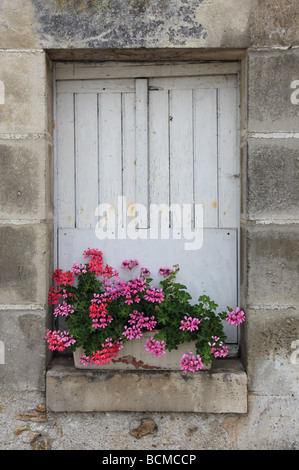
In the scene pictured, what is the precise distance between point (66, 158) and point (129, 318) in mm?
1069

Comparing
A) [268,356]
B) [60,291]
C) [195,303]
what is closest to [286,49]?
[195,303]

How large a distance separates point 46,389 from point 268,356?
4.28 feet

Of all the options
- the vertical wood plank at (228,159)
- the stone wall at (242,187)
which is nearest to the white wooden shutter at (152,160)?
the vertical wood plank at (228,159)

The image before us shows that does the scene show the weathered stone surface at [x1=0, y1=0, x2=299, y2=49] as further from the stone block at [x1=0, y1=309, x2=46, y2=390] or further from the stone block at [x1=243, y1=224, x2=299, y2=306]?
the stone block at [x1=0, y1=309, x2=46, y2=390]

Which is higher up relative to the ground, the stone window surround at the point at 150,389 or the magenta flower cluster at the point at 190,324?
the magenta flower cluster at the point at 190,324

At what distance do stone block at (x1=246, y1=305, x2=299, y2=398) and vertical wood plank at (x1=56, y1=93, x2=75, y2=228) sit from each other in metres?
1.26

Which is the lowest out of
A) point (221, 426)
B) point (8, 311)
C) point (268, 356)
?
point (221, 426)

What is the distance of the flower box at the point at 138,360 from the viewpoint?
8.35ft

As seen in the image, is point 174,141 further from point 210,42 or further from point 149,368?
point 149,368

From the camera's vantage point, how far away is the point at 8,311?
255cm

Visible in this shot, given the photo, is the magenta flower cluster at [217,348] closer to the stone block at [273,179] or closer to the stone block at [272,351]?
the stone block at [272,351]

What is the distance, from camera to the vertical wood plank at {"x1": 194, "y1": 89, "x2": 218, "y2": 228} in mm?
2715

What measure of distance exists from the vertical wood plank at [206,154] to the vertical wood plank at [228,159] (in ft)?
0.10

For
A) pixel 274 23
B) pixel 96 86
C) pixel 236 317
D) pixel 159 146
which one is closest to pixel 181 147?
pixel 159 146
